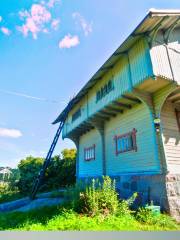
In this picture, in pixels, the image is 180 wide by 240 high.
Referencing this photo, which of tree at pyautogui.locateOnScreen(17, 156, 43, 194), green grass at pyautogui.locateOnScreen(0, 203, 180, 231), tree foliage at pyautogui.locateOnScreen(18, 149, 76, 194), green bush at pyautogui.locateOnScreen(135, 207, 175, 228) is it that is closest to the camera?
green grass at pyautogui.locateOnScreen(0, 203, 180, 231)

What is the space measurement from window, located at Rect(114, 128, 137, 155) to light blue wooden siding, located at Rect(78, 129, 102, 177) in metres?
2.52

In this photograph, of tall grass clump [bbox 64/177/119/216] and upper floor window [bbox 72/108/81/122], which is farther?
upper floor window [bbox 72/108/81/122]

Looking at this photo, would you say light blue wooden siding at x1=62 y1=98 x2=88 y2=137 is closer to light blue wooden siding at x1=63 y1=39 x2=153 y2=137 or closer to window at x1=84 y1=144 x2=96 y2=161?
light blue wooden siding at x1=63 y1=39 x2=153 y2=137

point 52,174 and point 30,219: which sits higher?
point 52,174

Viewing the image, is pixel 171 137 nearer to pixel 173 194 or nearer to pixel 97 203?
pixel 173 194

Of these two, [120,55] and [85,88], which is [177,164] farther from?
[85,88]

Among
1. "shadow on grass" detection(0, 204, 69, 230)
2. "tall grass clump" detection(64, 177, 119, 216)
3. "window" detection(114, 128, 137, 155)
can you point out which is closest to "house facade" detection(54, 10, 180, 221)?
"window" detection(114, 128, 137, 155)

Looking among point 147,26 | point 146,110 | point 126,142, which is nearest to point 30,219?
point 126,142

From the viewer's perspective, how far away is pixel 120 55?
10977 millimetres

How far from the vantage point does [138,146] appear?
10.3 m

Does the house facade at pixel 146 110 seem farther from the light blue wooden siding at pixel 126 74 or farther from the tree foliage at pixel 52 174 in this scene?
the tree foliage at pixel 52 174

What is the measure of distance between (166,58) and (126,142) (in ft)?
16.8

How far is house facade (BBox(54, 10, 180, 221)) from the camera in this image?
8.72 meters

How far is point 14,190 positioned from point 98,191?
18.4 meters
